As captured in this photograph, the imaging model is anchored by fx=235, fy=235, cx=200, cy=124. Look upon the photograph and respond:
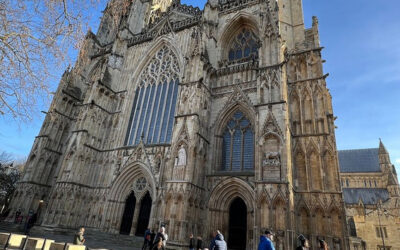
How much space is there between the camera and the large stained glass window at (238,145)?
14.7 metres

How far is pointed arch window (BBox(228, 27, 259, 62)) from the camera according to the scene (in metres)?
18.5

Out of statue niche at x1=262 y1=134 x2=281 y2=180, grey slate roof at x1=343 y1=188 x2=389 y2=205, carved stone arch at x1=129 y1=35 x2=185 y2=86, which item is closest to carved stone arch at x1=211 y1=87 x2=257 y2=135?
statue niche at x1=262 y1=134 x2=281 y2=180

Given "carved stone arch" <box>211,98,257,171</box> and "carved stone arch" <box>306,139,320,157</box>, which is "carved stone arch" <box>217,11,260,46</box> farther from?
"carved stone arch" <box>306,139,320,157</box>

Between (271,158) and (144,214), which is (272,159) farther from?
(144,214)

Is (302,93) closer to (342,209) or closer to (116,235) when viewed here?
(342,209)

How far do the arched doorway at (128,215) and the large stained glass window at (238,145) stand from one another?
22.9 ft

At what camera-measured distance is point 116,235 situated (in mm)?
14977

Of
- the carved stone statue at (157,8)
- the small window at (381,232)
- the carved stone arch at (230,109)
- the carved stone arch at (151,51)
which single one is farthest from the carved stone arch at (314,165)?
the small window at (381,232)

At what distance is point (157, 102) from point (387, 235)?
31.5 meters

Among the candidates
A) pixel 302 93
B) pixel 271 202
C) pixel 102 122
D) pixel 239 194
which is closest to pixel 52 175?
pixel 102 122

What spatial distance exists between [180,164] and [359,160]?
46.2m

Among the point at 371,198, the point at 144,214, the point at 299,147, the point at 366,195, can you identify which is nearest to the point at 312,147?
the point at 299,147

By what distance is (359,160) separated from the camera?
46344 mm

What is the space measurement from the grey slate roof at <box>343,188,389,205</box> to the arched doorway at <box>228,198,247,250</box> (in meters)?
32.9
